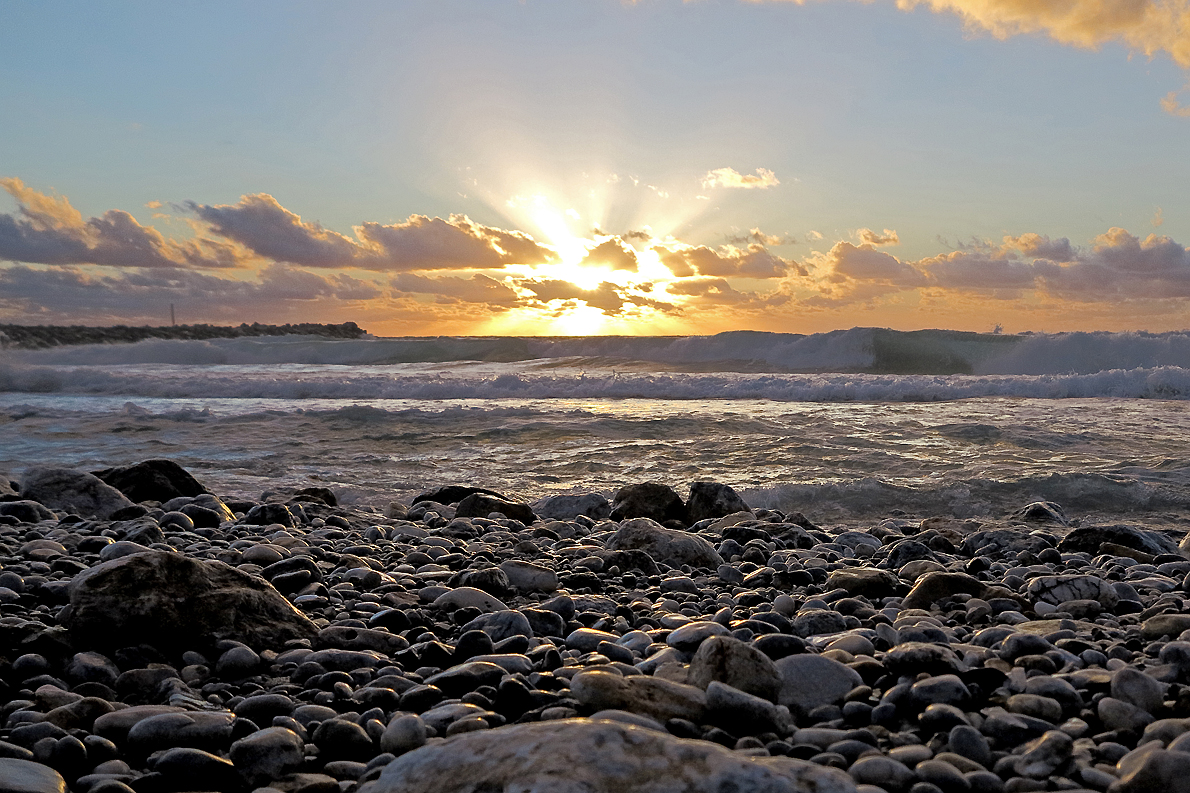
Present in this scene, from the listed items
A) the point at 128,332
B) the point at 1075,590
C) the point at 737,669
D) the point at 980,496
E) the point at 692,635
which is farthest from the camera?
the point at 128,332

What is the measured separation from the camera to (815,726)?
1837 millimetres

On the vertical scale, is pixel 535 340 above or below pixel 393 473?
above

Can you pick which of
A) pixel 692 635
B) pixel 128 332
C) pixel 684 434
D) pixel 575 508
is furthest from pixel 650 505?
pixel 128 332

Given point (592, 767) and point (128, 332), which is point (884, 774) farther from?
point (128, 332)

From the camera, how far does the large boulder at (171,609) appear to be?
236 cm

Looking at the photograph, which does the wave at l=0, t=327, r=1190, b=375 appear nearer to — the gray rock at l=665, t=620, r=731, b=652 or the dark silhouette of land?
the dark silhouette of land

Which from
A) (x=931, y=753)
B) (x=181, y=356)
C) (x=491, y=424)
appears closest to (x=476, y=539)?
(x=931, y=753)

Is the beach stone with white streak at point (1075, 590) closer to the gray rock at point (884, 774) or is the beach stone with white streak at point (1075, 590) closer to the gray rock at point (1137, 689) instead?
the gray rock at point (1137, 689)

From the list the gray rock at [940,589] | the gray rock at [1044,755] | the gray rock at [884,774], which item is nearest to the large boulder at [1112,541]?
the gray rock at [940,589]

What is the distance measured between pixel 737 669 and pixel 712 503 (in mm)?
3123

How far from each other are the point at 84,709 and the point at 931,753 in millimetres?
1917

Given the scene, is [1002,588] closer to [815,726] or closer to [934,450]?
[815,726]

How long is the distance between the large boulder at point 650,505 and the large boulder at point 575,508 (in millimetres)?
85

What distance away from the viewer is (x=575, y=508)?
521 centimetres
